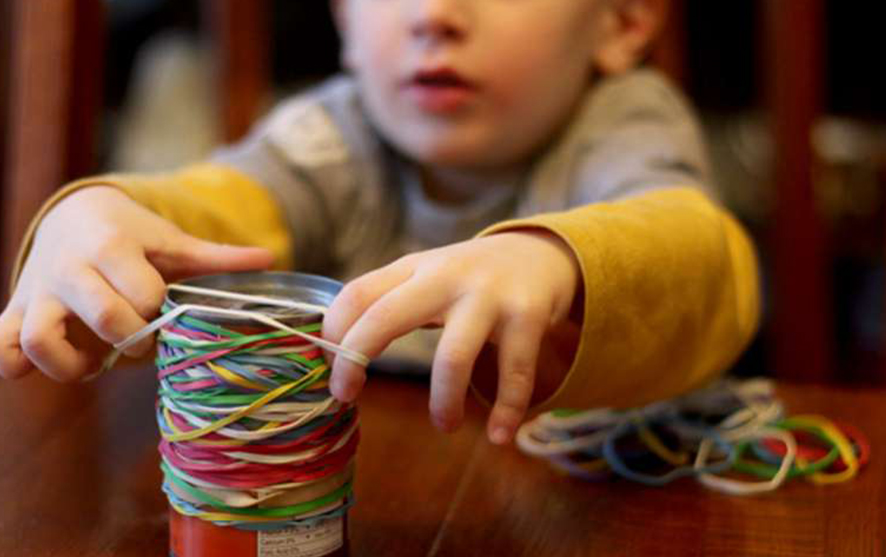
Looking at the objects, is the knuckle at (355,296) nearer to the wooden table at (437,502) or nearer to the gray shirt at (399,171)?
the wooden table at (437,502)

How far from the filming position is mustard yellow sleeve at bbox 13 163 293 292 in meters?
0.65

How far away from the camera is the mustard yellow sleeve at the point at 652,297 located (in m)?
0.51

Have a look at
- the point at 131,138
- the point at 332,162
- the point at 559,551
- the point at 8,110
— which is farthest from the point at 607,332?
the point at 131,138

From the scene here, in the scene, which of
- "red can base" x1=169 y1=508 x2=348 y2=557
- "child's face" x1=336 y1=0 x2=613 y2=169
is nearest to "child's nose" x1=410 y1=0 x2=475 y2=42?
"child's face" x1=336 y1=0 x2=613 y2=169

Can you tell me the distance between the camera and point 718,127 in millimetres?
1747

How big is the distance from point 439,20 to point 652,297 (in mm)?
253

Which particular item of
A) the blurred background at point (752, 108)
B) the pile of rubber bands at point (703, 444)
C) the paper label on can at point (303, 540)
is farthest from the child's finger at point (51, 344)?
the blurred background at point (752, 108)

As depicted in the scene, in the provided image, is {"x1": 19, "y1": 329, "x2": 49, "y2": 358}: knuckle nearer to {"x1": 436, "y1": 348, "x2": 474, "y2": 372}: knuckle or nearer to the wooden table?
the wooden table

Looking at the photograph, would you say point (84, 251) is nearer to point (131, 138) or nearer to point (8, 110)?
point (8, 110)

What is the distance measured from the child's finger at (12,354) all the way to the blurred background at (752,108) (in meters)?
0.53

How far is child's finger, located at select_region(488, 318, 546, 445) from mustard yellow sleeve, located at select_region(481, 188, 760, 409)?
52mm

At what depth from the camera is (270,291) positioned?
489 mm

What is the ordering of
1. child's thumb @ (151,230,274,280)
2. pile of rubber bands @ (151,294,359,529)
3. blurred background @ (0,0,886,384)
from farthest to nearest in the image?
blurred background @ (0,0,886,384), child's thumb @ (151,230,274,280), pile of rubber bands @ (151,294,359,529)

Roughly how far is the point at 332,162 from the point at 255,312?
44 centimetres
